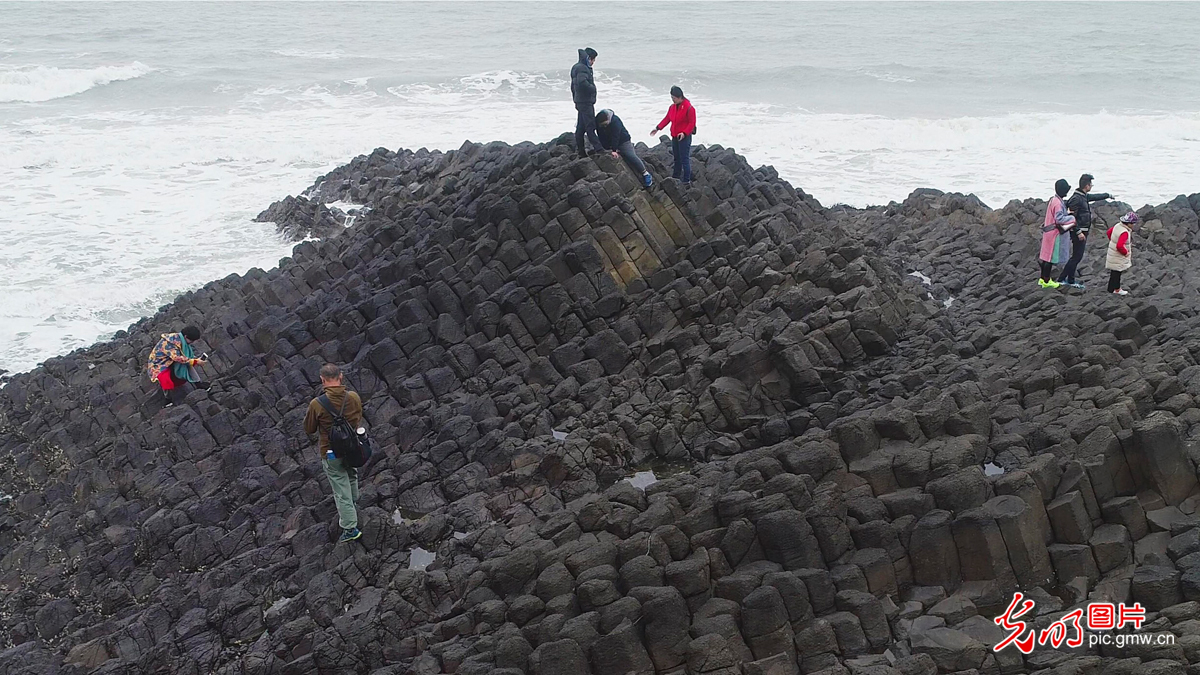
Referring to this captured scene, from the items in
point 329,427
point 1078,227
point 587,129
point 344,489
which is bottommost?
point 344,489

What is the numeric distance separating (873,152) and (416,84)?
30111mm

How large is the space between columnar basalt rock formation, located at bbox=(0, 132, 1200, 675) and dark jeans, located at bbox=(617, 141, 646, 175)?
43 cm

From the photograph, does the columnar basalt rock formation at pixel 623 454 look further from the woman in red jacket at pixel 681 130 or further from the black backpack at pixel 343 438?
the black backpack at pixel 343 438

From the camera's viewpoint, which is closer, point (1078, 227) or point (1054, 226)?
point (1054, 226)

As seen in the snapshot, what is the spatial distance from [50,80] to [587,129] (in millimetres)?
51469

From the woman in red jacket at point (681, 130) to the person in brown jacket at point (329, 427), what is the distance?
27.7 ft

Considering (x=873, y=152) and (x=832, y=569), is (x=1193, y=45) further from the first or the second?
(x=832, y=569)

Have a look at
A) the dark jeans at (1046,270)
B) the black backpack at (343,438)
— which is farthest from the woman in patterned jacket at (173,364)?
the dark jeans at (1046,270)

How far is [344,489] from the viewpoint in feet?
38.7

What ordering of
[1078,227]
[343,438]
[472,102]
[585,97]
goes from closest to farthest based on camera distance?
[343,438]
[1078,227]
[585,97]
[472,102]

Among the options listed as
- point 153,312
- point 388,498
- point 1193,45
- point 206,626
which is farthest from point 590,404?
point 1193,45

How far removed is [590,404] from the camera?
47.3ft

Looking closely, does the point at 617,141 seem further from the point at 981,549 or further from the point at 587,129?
the point at 981,549

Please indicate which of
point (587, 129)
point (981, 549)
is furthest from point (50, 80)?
point (981, 549)
